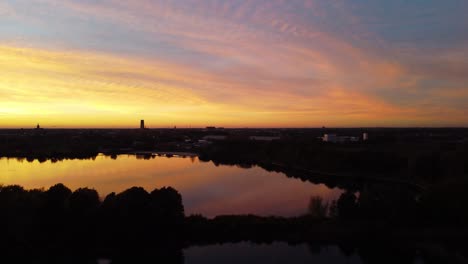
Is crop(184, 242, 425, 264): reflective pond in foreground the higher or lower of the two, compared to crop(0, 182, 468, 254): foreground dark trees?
lower

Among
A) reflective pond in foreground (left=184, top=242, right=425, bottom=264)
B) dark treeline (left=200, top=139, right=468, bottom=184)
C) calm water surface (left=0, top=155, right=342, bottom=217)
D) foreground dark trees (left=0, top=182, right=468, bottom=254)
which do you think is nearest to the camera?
reflective pond in foreground (left=184, top=242, right=425, bottom=264)

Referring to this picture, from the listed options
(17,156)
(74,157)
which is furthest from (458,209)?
(17,156)

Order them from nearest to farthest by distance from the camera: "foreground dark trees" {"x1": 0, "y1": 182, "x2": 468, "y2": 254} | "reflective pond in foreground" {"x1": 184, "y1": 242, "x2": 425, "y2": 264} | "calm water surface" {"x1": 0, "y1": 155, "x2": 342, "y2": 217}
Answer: "reflective pond in foreground" {"x1": 184, "y1": 242, "x2": 425, "y2": 264} < "foreground dark trees" {"x1": 0, "y1": 182, "x2": 468, "y2": 254} < "calm water surface" {"x1": 0, "y1": 155, "x2": 342, "y2": 217}

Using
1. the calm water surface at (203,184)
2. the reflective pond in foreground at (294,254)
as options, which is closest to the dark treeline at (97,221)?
the reflective pond in foreground at (294,254)

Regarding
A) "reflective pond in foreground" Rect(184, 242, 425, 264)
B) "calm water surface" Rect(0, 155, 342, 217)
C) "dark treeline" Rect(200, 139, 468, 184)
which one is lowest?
"reflective pond in foreground" Rect(184, 242, 425, 264)

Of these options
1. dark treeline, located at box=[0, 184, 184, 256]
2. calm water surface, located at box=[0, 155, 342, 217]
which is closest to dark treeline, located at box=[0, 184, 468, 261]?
dark treeline, located at box=[0, 184, 184, 256]

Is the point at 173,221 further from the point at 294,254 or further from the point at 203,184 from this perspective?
the point at 203,184

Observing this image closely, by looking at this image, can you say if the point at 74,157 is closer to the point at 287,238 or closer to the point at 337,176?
the point at 337,176

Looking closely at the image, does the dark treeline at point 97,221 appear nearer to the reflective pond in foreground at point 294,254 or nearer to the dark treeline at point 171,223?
the dark treeline at point 171,223

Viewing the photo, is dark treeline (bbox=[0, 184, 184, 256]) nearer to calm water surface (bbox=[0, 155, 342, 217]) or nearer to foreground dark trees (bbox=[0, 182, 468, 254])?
foreground dark trees (bbox=[0, 182, 468, 254])
